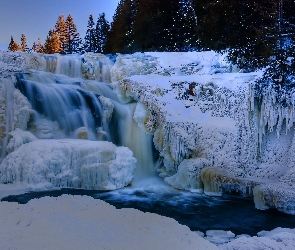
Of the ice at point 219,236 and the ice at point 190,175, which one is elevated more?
the ice at point 190,175

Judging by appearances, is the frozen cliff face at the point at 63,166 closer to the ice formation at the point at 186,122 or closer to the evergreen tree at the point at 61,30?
the ice formation at the point at 186,122

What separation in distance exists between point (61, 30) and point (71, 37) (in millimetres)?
1213

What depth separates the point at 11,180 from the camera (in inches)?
294

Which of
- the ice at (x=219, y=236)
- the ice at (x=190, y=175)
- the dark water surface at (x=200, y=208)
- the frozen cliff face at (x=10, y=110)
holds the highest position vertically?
the frozen cliff face at (x=10, y=110)

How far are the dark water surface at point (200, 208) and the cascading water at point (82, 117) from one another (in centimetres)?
143

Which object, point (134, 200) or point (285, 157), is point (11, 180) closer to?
point (134, 200)

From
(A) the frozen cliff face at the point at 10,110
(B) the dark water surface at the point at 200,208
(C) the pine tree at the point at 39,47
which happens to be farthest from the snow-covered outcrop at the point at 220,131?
(C) the pine tree at the point at 39,47

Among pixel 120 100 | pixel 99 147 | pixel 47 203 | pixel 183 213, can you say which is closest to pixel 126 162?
pixel 99 147

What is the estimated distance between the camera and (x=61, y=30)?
34.2 meters

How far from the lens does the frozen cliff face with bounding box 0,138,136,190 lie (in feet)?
24.3

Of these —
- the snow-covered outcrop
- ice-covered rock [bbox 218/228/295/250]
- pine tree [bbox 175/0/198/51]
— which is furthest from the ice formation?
pine tree [bbox 175/0/198/51]

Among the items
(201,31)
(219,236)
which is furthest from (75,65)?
(219,236)

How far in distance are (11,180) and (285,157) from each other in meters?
6.26

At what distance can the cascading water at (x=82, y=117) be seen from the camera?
9055 mm
